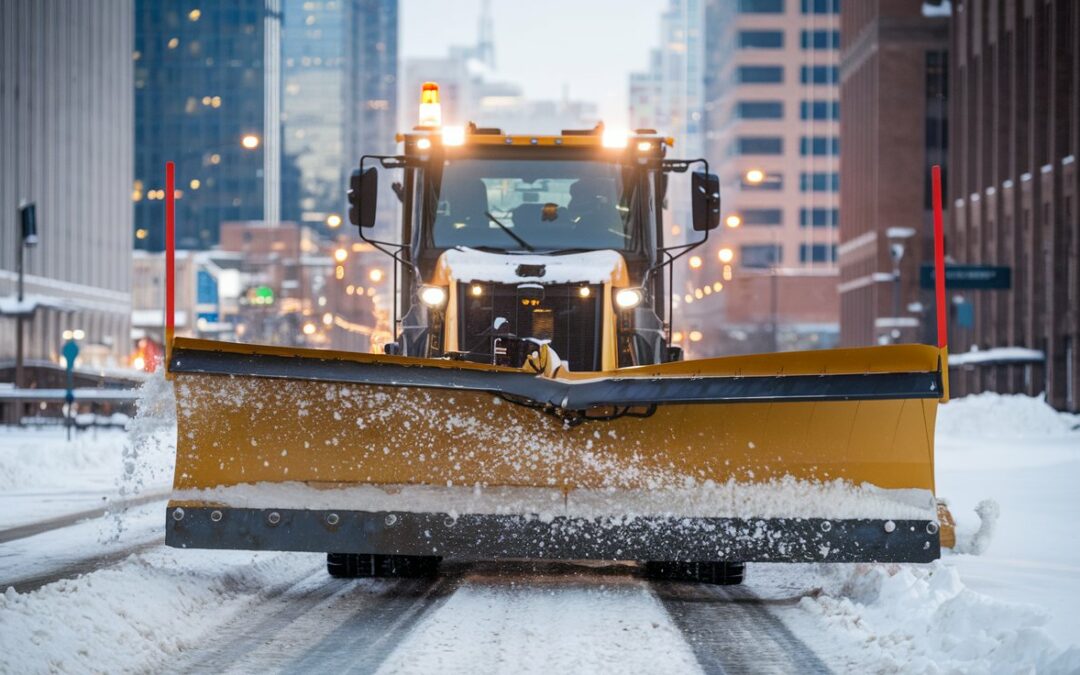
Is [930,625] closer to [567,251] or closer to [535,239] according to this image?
[567,251]

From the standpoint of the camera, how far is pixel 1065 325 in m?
45.8

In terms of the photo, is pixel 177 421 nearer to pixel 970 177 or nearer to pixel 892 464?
pixel 892 464

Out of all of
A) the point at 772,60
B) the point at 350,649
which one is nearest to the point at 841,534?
the point at 350,649

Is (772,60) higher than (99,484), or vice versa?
(772,60)

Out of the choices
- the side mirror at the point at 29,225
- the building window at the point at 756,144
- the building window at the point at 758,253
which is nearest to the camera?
the side mirror at the point at 29,225

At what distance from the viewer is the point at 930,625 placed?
7.07 meters

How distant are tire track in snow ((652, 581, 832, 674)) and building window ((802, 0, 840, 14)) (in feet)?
382

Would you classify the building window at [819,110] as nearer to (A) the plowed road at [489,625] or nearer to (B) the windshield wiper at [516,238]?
(B) the windshield wiper at [516,238]

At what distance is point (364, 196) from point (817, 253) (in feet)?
364

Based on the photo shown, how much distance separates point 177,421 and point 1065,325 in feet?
138

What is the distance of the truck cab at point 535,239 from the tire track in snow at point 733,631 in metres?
1.82

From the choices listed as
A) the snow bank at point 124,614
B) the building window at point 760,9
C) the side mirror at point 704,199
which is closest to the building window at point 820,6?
the building window at point 760,9

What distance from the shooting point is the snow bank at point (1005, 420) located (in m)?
29.2

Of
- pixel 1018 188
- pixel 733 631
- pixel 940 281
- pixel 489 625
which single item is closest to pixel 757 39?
pixel 1018 188
